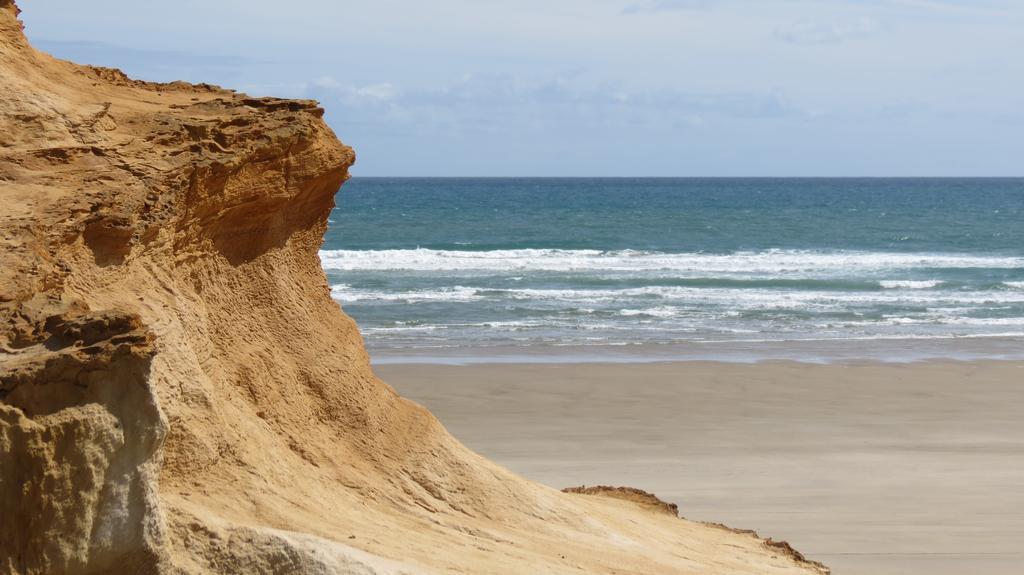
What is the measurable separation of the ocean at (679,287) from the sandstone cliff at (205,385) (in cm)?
1171

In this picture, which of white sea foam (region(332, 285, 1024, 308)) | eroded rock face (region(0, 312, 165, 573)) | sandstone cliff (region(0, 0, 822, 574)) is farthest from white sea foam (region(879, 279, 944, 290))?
eroded rock face (region(0, 312, 165, 573))

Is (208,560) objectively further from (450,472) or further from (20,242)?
(450,472)

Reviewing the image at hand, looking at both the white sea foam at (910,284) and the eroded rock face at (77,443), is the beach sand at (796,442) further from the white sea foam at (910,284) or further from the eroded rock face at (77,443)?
the white sea foam at (910,284)

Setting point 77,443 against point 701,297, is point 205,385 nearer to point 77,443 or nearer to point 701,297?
point 77,443

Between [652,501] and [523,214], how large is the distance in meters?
56.5

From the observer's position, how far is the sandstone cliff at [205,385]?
372cm

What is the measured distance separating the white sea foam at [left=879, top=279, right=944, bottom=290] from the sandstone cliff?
75.0ft

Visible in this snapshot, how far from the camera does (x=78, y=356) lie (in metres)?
3.65

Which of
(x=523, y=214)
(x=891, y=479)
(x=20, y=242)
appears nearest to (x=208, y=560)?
(x=20, y=242)

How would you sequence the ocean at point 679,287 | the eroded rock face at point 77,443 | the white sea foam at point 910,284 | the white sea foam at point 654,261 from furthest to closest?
the white sea foam at point 654,261 < the white sea foam at point 910,284 < the ocean at point 679,287 < the eroded rock face at point 77,443

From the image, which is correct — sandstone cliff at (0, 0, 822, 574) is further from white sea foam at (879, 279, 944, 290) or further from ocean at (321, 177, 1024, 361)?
white sea foam at (879, 279, 944, 290)

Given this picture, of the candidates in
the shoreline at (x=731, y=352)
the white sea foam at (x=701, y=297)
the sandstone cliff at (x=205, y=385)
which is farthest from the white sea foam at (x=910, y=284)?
the sandstone cliff at (x=205, y=385)

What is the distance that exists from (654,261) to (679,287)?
25.9ft

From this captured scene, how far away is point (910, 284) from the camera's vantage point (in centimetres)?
2905
